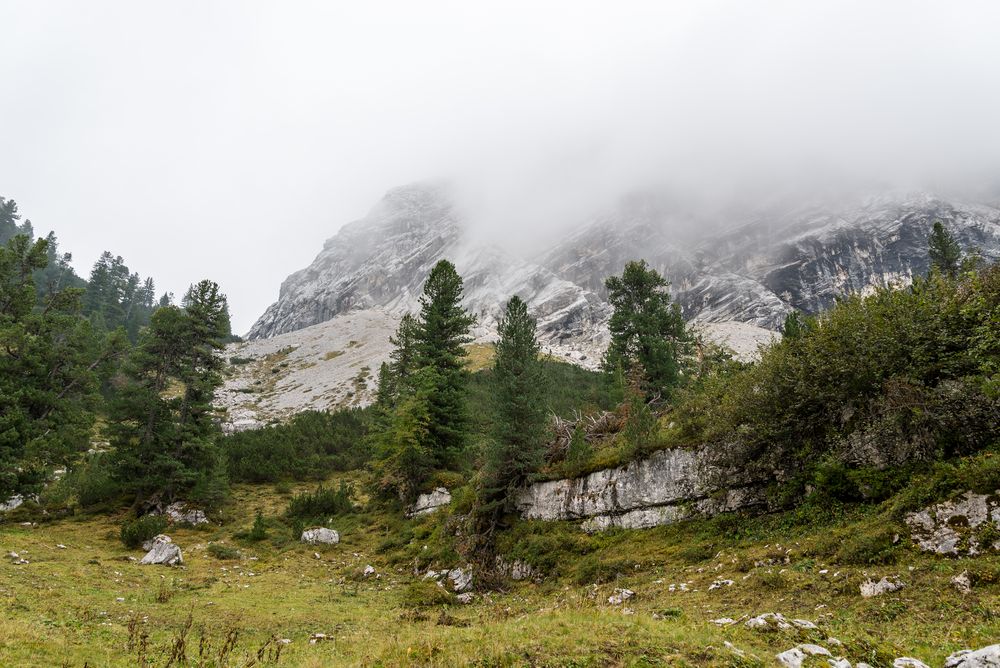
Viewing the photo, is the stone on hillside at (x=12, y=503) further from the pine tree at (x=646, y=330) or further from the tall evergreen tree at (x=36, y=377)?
the pine tree at (x=646, y=330)

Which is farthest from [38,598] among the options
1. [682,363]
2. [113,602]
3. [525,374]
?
[682,363]

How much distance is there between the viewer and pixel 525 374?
21.5 metres

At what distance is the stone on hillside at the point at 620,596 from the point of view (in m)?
12.5

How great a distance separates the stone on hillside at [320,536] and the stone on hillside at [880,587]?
22833mm

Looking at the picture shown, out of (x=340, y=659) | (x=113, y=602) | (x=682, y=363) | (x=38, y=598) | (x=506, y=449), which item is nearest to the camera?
(x=340, y=659)

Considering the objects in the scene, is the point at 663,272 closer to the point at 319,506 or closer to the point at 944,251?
the point at 944,251

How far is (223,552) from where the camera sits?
2198cm

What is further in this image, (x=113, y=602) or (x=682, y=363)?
(x=682, y=363)

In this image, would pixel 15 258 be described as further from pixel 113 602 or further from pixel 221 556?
pixel 113 602

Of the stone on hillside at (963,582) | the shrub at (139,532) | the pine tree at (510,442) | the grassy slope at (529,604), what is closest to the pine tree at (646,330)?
the pine tree at (510,442)

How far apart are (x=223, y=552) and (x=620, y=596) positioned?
18.9 m

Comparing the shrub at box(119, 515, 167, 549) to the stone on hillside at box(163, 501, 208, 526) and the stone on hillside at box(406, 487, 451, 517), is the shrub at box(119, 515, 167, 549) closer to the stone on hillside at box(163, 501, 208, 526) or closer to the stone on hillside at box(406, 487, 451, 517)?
the stone on hillside at box(163, 501, 208, 526)

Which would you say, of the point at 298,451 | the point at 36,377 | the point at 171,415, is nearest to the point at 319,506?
the point at 171,415

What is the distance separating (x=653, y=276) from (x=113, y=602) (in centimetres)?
3327
